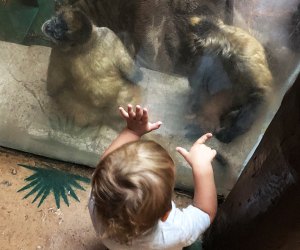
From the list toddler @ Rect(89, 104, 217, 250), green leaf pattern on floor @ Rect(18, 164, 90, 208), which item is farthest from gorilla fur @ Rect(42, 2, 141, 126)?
toddler @ Rect(89, 104, 217, 250)

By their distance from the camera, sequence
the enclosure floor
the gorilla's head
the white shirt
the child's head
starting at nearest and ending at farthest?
the child's head → the white shirt → the gorilla's head → the enclosure floor

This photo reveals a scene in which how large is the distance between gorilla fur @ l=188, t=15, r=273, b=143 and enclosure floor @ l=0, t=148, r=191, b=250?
1.44 ft

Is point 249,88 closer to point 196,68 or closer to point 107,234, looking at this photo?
point 196,68

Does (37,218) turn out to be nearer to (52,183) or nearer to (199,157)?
(52,183)

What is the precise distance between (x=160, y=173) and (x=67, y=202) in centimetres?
84

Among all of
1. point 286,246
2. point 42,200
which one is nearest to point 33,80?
point 42,200

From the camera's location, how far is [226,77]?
Answer: 1380mm

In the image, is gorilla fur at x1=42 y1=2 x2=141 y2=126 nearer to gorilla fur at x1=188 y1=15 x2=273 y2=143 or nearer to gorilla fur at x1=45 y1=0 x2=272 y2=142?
gorilla fur at x1=45 y1=0 x2=272 y2=142

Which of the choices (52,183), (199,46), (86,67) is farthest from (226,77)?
(52,183)

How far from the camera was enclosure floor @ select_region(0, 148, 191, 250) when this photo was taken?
5.23ft

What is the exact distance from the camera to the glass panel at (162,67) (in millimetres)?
1290

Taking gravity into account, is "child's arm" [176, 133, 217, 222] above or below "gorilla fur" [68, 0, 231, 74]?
below

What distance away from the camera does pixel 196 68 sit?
1.37m

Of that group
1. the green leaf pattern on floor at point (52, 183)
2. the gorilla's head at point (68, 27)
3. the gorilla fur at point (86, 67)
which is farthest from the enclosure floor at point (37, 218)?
the gorilla's head at point (68, 27)
